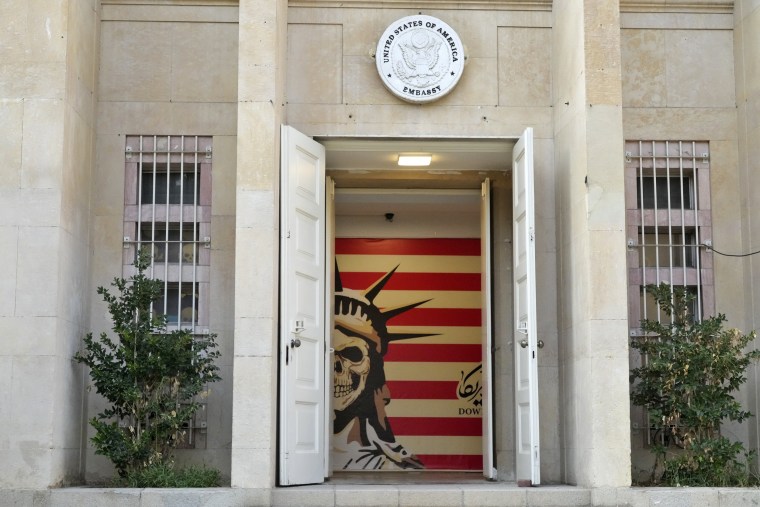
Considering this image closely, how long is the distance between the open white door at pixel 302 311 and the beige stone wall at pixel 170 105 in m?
0.69

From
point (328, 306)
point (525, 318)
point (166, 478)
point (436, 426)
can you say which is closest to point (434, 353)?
point (436, 426)

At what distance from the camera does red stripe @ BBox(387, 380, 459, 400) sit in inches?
533

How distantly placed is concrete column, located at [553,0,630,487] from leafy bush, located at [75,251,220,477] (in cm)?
302

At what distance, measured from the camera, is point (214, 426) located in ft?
32.1

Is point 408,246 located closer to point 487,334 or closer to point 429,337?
point 429,337

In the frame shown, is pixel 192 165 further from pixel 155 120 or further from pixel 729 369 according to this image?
pixel 729 369

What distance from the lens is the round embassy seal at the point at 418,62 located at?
33.5 ft

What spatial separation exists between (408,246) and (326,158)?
3.29 meters

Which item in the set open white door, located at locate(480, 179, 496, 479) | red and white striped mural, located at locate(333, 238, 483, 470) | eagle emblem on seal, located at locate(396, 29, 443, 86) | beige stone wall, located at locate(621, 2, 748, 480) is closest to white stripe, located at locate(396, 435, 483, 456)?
red and white striped mural, located at locate(333, 238, 483, 470)

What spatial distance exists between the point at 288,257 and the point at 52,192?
1975mm

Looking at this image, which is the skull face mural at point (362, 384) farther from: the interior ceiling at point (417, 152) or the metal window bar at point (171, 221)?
the metal window bar at point (171, 221)

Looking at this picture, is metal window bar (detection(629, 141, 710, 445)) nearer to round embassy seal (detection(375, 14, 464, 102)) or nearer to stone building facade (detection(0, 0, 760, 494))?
stone building facade (detection(0, 0, 760, 494))

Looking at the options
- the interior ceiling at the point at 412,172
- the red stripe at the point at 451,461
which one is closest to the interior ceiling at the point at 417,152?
the interior ceiling at the point at 412,172

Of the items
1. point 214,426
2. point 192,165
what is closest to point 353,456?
point 214,426
